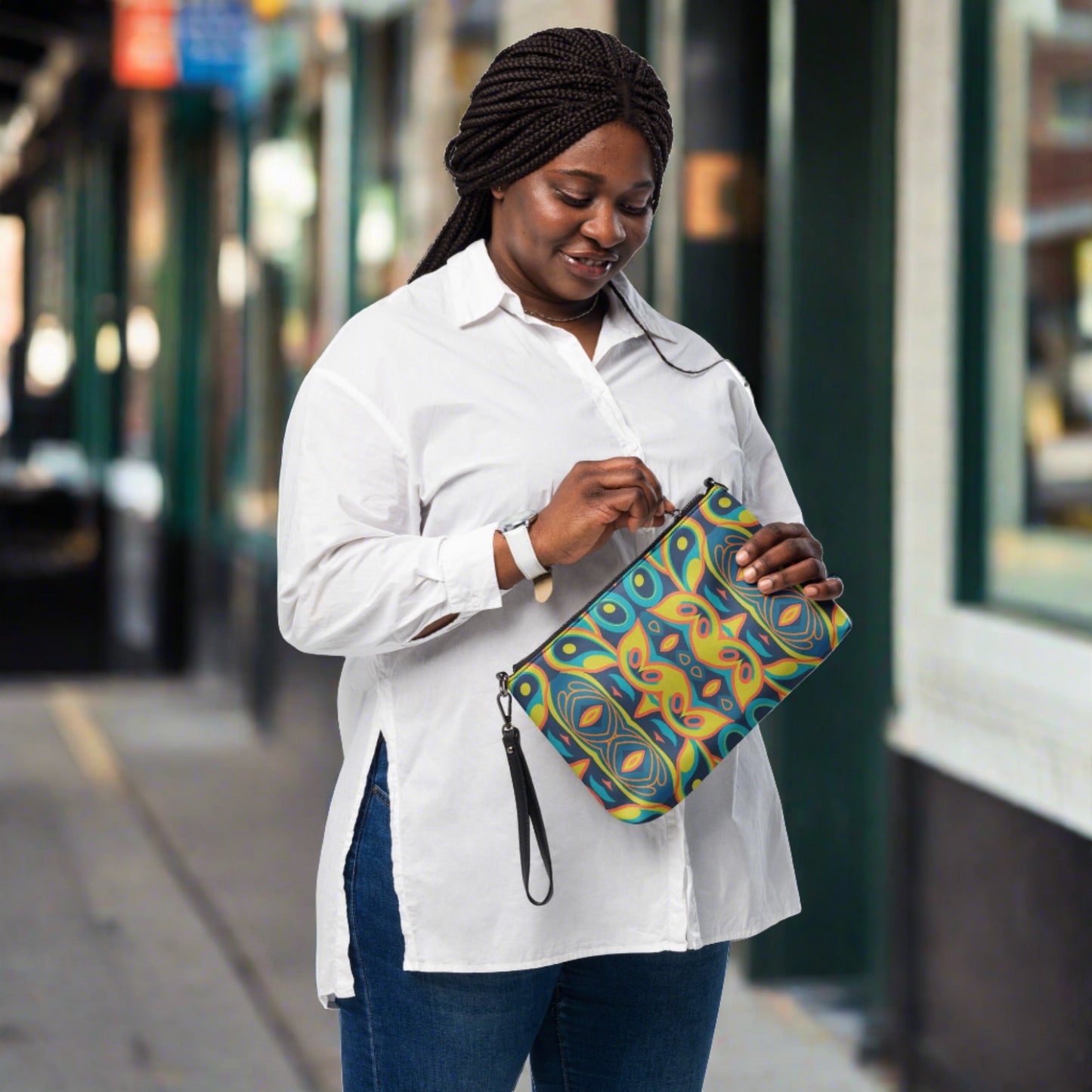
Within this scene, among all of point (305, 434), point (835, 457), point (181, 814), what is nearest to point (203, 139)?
point (181, 814)

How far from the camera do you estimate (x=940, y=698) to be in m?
3.83

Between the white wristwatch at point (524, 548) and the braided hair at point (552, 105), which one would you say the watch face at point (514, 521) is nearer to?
the white wristwatch at point (524, 548)

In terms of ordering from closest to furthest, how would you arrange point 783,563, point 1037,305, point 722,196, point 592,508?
point 592,508 < point 783,563 < point 1037,305 < point 722,196

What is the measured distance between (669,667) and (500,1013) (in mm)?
409

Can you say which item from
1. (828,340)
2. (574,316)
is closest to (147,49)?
(828,340)

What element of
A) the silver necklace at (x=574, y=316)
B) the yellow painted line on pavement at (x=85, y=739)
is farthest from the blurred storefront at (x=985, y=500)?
the yellow painted line on pavement at (x=85, y=739)

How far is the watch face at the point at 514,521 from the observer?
1829 millimetres

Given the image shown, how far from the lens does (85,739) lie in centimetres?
871

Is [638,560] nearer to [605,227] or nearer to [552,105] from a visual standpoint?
[605,227]

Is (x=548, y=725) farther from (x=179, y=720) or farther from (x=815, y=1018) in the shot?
(x=179, y=720)

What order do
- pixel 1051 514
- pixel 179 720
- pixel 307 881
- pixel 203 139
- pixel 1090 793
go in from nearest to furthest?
pixel 1090 793
pixel 1051 514
pixel 307 881
pixel 179 720
pixel 203 139

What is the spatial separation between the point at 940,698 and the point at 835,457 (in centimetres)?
87

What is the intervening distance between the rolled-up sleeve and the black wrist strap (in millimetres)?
117

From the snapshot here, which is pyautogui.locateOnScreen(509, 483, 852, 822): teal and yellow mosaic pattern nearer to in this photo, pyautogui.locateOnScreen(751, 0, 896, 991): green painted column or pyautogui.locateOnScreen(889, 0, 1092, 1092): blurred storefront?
pyautogui.locateOnScreen(889, 0, 1092, 1092): blurred storefront
